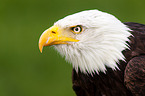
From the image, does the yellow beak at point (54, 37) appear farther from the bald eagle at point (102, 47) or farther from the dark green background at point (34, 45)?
the dark green background at point (34, 45)

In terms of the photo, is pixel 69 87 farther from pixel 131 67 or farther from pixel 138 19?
pixel 131 67

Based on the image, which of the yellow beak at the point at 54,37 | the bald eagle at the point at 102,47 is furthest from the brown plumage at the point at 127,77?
the yellow beak at the point at 54,37

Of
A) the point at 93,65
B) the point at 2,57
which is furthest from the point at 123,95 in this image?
the point at 2,57

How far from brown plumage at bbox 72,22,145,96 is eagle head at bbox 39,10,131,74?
3.7 inches

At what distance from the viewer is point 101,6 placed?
8.36 metres

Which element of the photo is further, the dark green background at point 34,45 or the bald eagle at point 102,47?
the dark green background at point 34,45

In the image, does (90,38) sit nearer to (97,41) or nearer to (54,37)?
(97,41)

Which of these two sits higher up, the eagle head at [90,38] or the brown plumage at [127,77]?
the eagle head at [90,38]

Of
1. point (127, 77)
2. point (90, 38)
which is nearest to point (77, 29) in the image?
point (90, 38)

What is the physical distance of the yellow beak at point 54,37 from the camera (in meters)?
3.85

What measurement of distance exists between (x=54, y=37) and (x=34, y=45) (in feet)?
12.8

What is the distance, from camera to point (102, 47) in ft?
12.6

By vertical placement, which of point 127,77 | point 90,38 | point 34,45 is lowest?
point 127,77

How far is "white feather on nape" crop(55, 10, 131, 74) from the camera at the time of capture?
3.83 m
